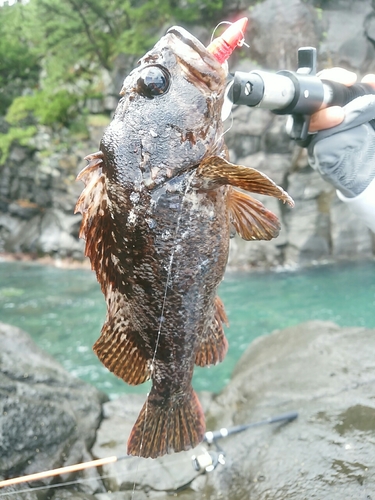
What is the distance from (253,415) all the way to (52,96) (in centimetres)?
1521

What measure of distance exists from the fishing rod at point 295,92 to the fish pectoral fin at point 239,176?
43cm

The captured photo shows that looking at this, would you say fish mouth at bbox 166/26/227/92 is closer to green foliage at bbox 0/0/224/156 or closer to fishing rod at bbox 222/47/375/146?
fishing rod at bbox 222/47/375/146

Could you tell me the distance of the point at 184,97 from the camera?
1765 millimetres

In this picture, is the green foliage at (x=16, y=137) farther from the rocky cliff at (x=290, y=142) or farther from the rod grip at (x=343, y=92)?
the rod grip at (x=343, y=92)

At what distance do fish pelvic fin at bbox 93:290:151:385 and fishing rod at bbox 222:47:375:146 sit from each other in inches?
40.8

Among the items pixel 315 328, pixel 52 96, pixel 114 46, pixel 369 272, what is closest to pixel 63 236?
pixel 52 96

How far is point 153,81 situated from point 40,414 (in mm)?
3211

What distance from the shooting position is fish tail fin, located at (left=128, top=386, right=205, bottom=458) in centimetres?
192

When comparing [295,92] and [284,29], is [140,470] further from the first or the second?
[284,29]

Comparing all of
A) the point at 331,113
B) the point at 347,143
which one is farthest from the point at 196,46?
the point at 347,143

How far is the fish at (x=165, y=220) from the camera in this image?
67.2 inches

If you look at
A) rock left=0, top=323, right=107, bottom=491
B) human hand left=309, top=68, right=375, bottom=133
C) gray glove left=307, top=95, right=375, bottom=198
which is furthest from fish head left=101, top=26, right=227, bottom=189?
rock left=0, top=323, right=107, bottom=491

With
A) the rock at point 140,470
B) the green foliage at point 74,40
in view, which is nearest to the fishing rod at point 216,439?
the rock at point 140,470

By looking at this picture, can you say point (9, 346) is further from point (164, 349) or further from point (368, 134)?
point (368, 134)
